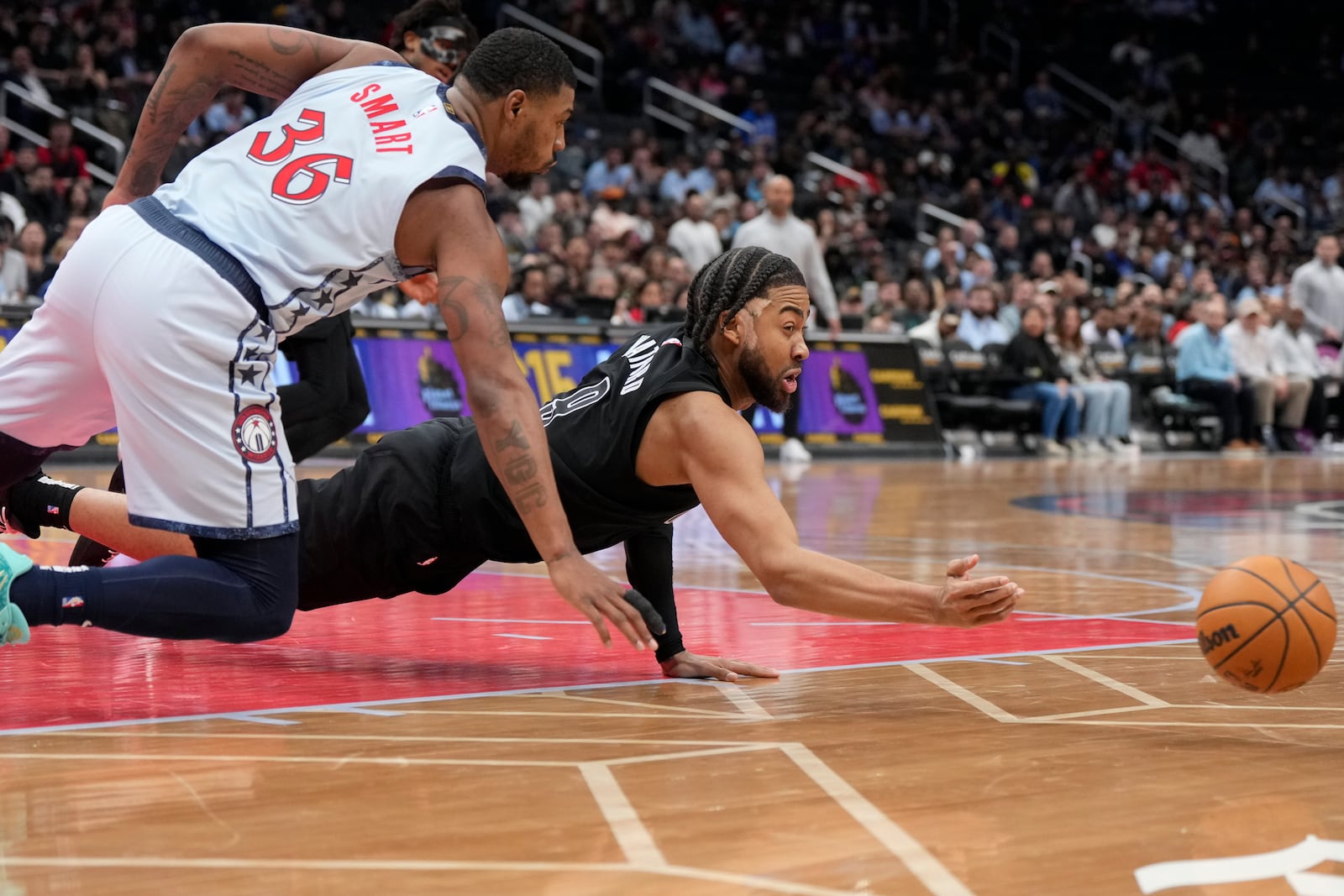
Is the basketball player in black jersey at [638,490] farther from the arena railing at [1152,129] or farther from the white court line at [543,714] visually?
the arena railing at [1152,129]

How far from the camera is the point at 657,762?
9.54 feet

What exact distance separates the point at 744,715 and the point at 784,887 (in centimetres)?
125

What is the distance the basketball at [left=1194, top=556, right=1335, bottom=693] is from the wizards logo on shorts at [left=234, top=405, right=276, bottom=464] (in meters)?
2.02

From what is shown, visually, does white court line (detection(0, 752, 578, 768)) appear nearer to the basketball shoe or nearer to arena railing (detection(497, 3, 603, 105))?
the basketball shoe

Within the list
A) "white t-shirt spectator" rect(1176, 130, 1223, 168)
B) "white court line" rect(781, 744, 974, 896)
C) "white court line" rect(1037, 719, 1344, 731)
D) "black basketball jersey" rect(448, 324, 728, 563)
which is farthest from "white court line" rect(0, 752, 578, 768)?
"white t-shirt spectator" rect(1176, 130, 1223, 168)

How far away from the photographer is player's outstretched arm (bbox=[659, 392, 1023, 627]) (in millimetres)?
3320

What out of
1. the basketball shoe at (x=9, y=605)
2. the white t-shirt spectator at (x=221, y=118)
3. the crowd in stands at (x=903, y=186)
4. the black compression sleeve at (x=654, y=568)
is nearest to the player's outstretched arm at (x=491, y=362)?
the black compression sleeve at (x=654, y=568)

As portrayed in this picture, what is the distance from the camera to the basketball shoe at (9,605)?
121 inches

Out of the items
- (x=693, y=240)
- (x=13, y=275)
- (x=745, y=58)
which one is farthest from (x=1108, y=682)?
(x=745, y=58)

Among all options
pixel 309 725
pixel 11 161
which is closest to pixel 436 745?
pixel 309 725

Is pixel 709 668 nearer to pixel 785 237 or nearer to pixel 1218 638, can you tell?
pixel 1218 638

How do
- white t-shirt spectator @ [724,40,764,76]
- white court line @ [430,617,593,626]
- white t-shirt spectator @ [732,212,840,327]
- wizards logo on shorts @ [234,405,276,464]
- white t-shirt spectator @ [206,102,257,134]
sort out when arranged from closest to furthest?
wizards logo on shorts @ [234,405,276,464] < white court line @ [430,617,593,626] < white t-shirt spectator @ [732,212,840,327] < white t-shirt spectator @ [206,102,257,134] < white t-shirt spectator @ [724,40,764,76]

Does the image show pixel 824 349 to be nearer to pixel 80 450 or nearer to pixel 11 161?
pixel 80 450

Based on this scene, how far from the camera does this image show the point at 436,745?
3.03 m
